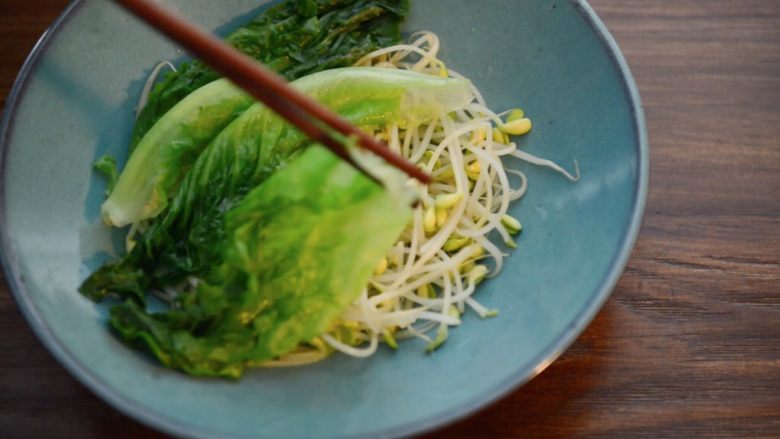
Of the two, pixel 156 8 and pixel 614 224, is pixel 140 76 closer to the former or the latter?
pixel 156 8

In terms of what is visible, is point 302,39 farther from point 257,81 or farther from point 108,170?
point 257,81

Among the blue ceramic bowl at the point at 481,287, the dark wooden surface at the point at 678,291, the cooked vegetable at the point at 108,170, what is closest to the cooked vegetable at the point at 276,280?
the blue ceramic bowl at the point at 481,287

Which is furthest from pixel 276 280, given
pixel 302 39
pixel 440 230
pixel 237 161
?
pixel 302 39

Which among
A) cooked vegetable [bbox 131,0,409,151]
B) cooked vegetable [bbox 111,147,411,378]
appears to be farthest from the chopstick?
cooked vegetable [bbox 131,0,409,151]

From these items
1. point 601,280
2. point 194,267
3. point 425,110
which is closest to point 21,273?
point 194,267

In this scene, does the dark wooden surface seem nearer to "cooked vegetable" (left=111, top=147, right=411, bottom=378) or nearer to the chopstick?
"cooked vegetable" (left=111, top=147, right=411, bottom=378)

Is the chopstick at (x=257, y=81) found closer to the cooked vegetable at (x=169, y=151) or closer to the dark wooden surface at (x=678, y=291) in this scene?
the cooked vegetable at (x=169, y=151)
